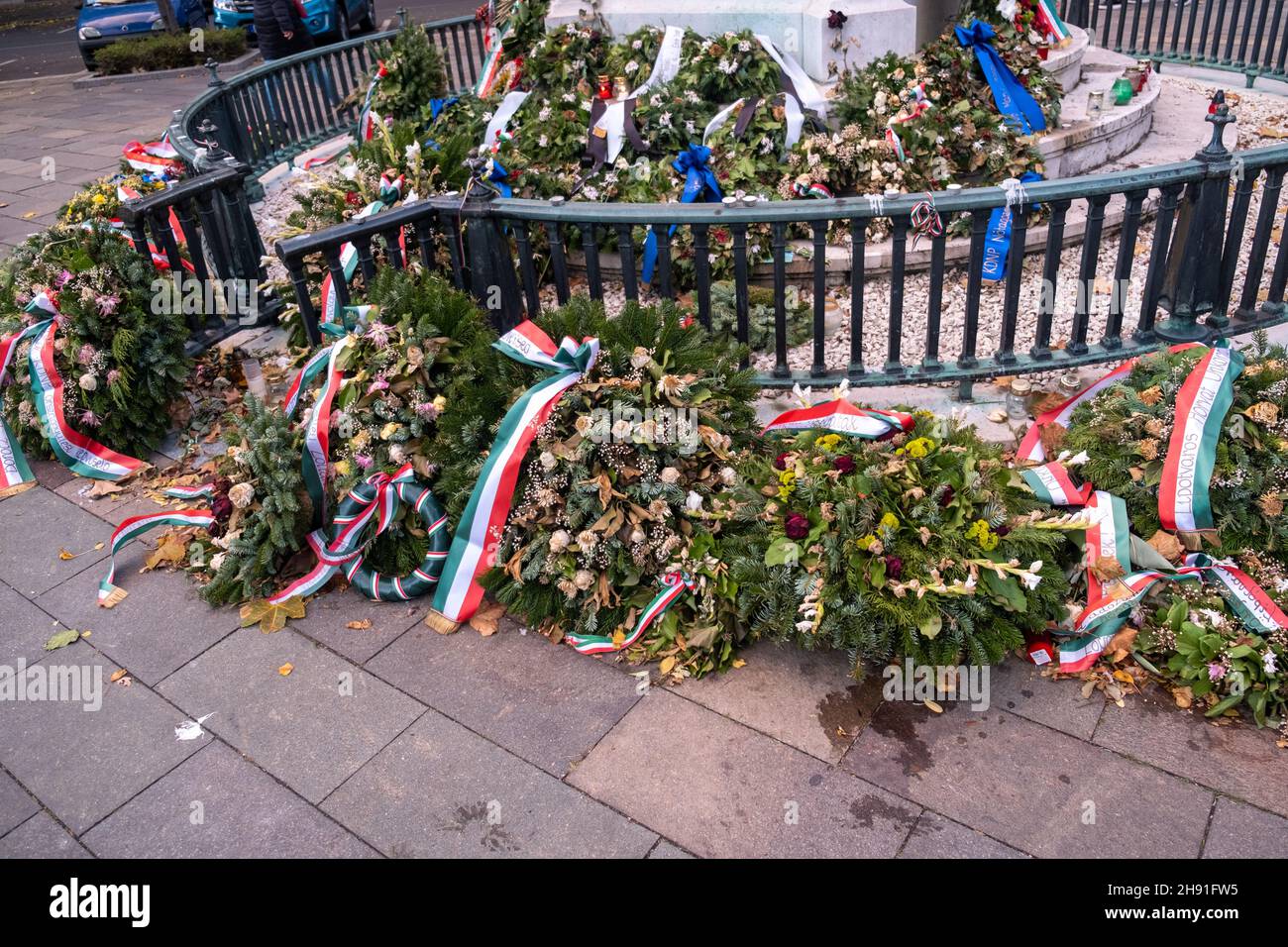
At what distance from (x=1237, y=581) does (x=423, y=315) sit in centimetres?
314

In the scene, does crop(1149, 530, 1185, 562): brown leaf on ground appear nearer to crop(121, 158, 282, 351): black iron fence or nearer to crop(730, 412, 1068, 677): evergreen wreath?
crop(730, 412, 1068, 677): evergreen wreath

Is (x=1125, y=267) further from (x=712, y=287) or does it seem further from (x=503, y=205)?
(x=503, y=205)

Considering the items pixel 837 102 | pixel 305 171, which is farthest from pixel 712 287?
pixel 305 171

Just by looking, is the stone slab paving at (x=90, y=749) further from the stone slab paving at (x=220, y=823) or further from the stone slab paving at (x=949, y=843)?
the stone slab paving at (x=949, y=843)

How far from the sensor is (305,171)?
9.21 m

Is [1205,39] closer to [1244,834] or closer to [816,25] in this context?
[816,25]

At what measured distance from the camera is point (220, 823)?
312cm

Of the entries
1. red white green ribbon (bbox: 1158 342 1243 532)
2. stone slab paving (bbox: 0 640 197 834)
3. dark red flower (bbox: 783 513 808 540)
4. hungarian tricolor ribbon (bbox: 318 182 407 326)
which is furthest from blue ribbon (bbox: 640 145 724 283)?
stone slab paving (bbox: 0 640 197 834)

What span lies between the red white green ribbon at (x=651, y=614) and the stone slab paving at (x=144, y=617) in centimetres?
146

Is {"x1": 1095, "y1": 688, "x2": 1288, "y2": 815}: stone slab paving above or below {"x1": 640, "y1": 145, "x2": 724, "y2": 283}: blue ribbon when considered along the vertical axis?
A: below

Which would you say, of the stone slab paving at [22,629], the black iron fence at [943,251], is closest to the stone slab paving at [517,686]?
the stone slab paving at [22,629]

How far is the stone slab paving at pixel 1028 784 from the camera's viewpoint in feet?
9.34

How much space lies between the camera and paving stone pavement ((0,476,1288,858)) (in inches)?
115

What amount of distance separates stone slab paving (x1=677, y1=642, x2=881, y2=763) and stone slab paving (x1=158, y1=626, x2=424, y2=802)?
1059 millimetres
